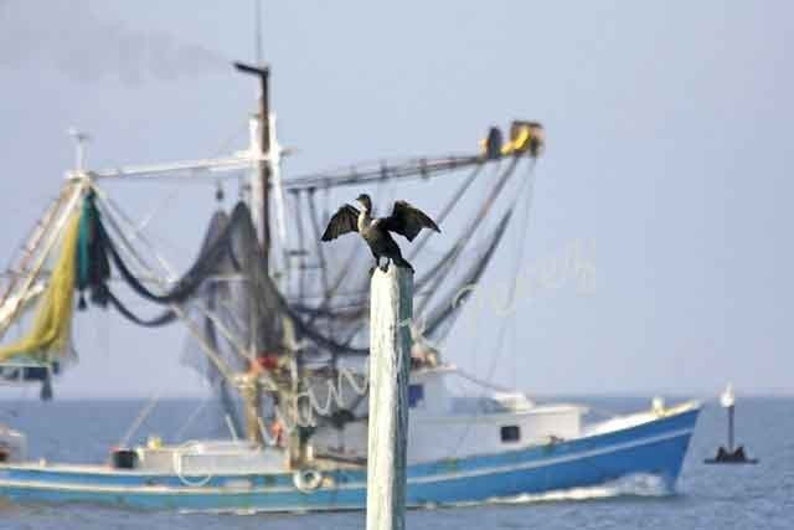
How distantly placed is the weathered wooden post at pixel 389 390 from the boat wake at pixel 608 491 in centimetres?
3438

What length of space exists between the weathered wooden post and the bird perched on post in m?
0.38

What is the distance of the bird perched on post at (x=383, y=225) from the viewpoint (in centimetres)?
2116

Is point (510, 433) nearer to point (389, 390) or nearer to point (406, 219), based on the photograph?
point (406, 219)

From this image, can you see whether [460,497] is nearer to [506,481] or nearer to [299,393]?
[506,481]

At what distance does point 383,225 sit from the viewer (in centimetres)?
2159

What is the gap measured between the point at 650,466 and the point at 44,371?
13.8m

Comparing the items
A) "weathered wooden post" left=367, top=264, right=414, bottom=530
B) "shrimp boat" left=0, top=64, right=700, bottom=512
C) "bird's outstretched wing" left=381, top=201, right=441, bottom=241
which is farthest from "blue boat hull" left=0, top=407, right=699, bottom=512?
"weathered wooden post" left=367, top=264, right=414, bottom=530

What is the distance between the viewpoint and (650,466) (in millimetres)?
56906

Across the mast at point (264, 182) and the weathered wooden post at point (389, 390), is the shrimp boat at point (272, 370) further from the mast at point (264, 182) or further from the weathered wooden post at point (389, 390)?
the weathered wooden post at point (389, 390)

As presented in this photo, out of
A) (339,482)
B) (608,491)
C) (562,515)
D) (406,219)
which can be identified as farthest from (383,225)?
(608,491)

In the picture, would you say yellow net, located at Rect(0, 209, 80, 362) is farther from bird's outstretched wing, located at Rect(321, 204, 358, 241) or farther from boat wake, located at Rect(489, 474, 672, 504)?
bird's outstretched wing, located at Rect(321, 204, 358, 241)

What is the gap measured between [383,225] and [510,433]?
32152 millimetres

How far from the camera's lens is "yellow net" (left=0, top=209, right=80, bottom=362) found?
53031mm

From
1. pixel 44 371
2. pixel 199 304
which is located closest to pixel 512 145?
pixel 199 304
